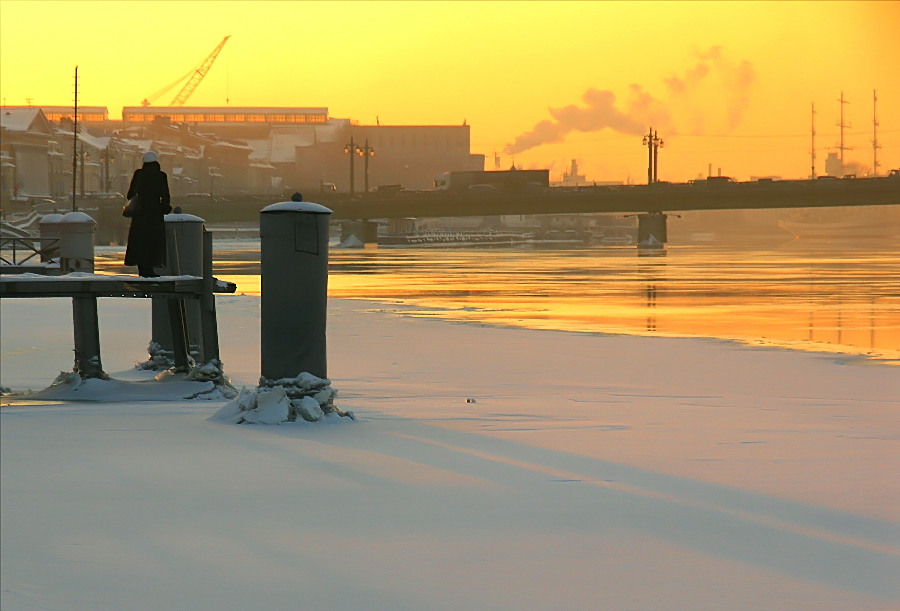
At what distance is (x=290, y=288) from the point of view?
9.73 m

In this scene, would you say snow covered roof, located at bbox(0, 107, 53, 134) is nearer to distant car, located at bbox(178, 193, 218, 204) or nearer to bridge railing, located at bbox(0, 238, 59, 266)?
distant car, located at bbox(178, 193, 218, 204)

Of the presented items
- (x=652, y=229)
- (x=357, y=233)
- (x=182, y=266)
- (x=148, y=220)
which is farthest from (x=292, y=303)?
(x=652, y=229)

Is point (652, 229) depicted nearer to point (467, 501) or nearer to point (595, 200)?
point (595, 200)

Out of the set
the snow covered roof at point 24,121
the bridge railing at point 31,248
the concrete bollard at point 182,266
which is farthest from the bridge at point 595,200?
the concrete bollard at point 182,266

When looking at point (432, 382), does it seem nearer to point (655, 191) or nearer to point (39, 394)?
point (39, 394)

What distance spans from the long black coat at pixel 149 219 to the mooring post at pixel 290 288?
3.55 metres

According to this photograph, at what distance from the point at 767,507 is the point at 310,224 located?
459cm

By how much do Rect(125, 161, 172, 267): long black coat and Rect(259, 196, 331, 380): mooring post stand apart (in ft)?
11.7

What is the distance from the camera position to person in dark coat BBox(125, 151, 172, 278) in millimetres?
12930

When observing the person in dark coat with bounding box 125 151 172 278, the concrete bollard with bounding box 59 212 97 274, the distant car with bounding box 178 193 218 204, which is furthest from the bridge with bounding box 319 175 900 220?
the person in dark coat with bounding box 125 151 172 278

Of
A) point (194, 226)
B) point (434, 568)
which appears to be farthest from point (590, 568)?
point (194, 226)

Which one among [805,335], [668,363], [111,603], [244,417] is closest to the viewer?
[111,603]

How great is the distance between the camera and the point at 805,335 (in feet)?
68.9

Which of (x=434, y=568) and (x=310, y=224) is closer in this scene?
(x=434, y=568)
